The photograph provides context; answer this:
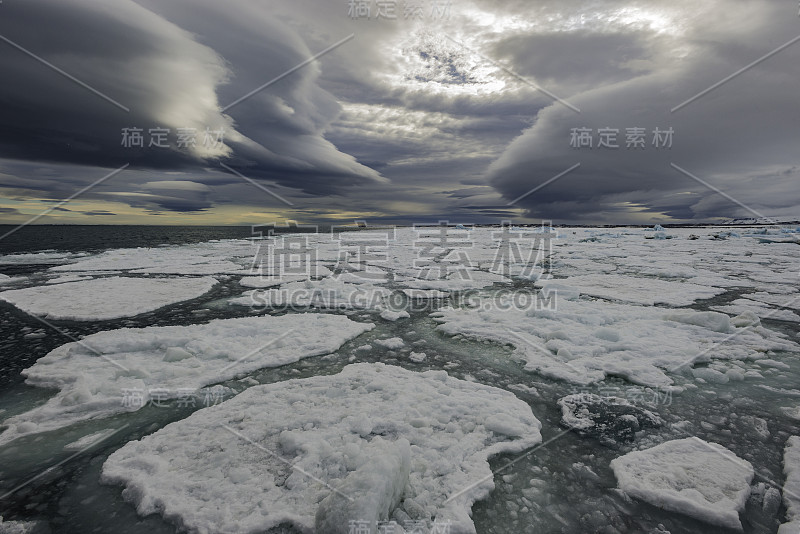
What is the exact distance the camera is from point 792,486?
2.65m

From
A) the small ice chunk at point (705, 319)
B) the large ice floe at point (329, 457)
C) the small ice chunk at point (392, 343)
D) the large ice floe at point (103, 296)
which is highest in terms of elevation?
the small ice chunk at point (705, 319)

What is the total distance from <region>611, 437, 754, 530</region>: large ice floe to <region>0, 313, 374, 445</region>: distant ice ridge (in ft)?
13.7

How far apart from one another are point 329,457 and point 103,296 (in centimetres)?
968

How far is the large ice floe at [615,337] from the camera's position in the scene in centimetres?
481

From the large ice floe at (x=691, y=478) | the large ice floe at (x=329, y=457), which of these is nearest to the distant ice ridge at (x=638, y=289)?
the large ice floe at (x=691, y=478)

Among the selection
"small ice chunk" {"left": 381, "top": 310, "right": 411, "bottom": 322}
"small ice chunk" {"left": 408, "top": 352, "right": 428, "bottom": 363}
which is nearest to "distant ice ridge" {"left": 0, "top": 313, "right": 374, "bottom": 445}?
"small ice chunk" {"left": 381, "top": 310, "right": 411, "bottom": 322}

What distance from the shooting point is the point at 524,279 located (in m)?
12.1

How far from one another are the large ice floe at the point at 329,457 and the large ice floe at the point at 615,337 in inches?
69.2

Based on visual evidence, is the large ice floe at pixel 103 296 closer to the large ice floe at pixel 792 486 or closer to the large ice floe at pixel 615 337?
the large ice floe at pixel 615 337

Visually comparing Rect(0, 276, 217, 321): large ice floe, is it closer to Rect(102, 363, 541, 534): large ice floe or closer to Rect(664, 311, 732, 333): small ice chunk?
Rect(102, 363, 541, 534): large ice floe

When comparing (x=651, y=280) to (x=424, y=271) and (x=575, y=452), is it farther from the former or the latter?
(x=575, y=452)

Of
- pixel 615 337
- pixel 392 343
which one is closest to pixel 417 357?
pixel 392 343

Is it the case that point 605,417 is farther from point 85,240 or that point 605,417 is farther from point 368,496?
point 85,240

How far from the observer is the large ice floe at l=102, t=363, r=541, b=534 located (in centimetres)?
233
